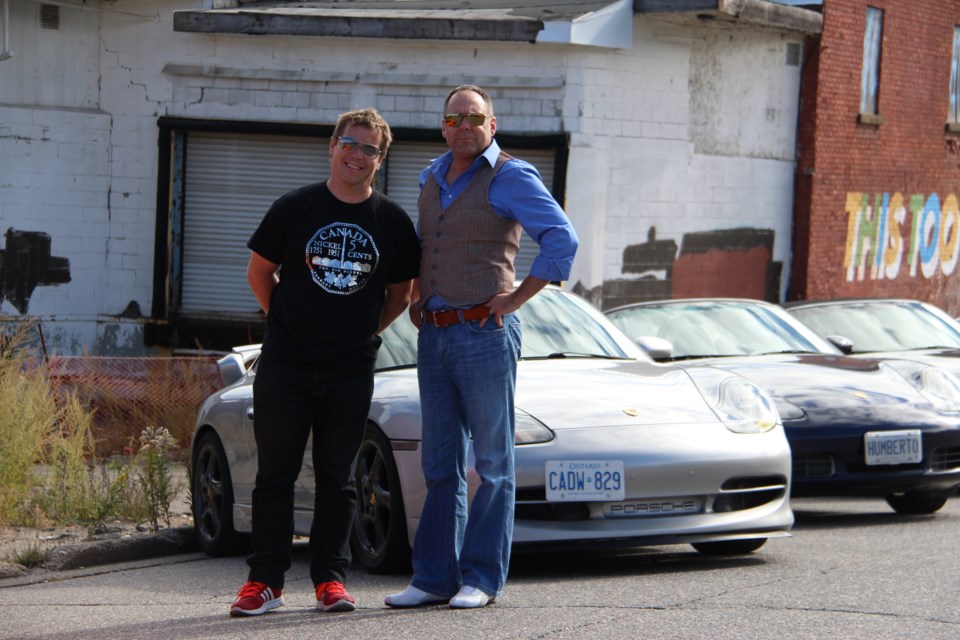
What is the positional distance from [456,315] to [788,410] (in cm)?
351

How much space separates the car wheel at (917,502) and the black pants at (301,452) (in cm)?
479

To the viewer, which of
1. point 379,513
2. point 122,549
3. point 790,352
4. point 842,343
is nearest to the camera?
point 379,513

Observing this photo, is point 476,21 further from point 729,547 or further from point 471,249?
point 471,249

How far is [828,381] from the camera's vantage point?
9180 millimetres

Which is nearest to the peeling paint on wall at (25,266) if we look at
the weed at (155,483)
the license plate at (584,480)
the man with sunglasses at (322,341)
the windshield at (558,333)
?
the weed at (155,483)

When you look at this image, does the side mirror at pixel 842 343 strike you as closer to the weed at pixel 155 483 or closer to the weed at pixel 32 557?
the weed at pixel 155 483

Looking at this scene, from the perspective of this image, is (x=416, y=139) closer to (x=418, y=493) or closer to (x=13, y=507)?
(x=13, y=507)

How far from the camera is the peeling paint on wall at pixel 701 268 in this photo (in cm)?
1649

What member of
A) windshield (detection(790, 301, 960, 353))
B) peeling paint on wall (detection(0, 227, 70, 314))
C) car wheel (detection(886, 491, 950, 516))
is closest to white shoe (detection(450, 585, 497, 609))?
car wheel (detection(886, 491, 950, 516))

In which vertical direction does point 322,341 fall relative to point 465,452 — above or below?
above

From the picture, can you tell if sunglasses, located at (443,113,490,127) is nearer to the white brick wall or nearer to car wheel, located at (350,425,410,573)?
car wheel, located at (350,425,410,573)

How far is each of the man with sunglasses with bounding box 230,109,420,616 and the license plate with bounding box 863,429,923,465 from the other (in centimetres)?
378

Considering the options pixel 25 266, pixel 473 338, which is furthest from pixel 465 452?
pixel 25 266

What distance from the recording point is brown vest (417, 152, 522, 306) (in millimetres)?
5828
